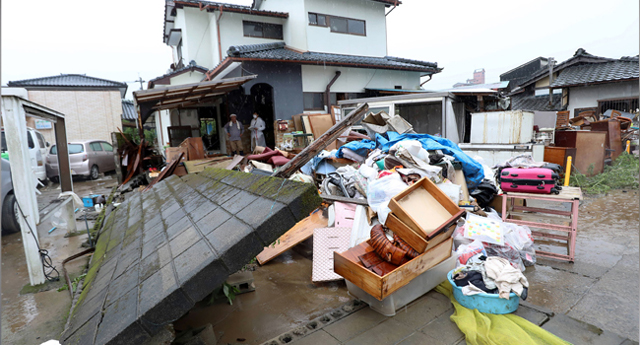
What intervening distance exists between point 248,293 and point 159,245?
1621 millimetres

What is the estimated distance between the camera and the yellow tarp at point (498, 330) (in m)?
2.48

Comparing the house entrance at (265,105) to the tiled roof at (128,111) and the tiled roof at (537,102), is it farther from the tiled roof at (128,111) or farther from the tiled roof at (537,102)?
the tiled roof at (537,102)

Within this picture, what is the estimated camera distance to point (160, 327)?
156 cm

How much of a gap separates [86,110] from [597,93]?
23573mm

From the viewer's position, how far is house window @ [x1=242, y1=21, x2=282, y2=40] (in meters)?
13.4

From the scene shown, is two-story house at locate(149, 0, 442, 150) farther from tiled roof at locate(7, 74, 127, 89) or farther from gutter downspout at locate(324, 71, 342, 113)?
tiled roof at locate(7, 74, 127, 89)

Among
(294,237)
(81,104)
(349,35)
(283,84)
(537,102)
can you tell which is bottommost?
(294,237)

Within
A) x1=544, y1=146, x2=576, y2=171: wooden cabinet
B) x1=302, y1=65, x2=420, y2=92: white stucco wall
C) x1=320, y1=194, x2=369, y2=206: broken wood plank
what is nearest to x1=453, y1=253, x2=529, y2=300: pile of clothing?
x1=320, y1=194, x2=369, y2=206: broken wood plank

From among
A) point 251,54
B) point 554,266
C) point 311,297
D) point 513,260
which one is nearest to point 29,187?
point 311,297

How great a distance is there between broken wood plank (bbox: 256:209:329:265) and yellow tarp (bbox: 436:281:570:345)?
85.7 inches

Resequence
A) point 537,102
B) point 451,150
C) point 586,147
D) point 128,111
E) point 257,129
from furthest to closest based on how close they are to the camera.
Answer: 1. point 128,111
2. point 537,102
3. point 257,129
4. point 586,147
5. point 451,150

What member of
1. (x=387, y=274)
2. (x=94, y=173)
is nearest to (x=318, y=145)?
(x=387, y=274)

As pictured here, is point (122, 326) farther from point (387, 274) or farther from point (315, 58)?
point (315, 58)

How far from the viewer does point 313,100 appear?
1287 cm
